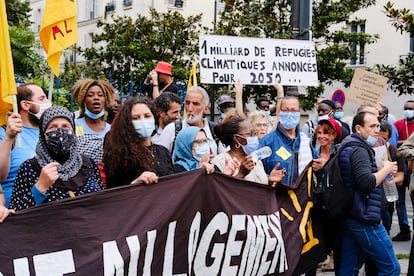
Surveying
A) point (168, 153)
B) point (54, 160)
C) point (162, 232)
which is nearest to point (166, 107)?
point (168, 153)

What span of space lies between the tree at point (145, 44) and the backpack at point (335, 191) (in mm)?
18312

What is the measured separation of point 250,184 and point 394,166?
4.39 ft

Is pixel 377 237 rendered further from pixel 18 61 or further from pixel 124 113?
pixel 18 61

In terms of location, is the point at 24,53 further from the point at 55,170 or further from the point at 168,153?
the point at 55,170

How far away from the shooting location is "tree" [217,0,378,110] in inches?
787

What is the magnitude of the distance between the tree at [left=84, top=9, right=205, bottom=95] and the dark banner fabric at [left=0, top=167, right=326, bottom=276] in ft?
61.9

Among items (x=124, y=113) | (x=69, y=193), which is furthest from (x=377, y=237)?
(x=69, y=193)

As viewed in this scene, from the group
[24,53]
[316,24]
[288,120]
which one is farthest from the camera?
[316,24]

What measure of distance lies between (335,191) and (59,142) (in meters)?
2.62

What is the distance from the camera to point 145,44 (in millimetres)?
24828

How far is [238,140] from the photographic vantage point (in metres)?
5.89

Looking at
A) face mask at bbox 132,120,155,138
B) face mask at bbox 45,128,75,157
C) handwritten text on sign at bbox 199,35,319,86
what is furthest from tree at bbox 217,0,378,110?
face mask at bbox 45,128,75,157

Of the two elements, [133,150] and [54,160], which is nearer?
[54,160]

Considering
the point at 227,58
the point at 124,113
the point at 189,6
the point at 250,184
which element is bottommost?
the point at 250,184
